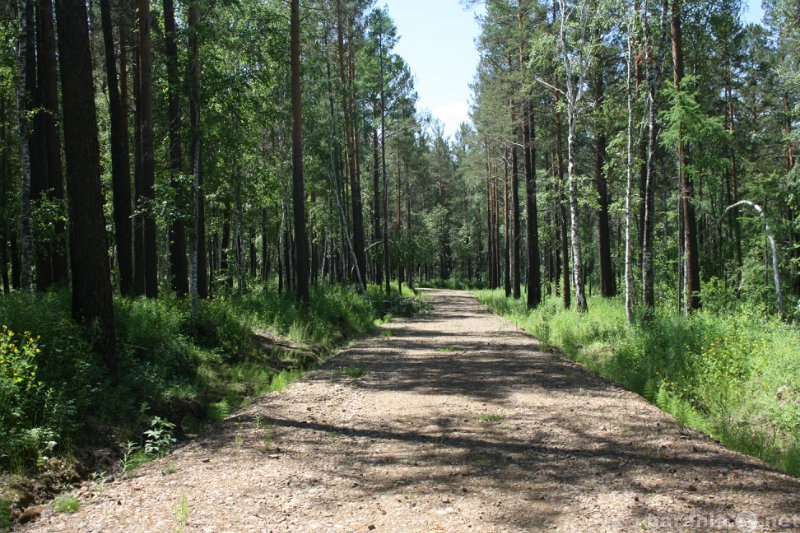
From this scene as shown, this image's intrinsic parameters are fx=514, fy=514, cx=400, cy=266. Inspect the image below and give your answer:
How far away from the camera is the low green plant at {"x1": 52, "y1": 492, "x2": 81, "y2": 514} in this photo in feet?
14.3

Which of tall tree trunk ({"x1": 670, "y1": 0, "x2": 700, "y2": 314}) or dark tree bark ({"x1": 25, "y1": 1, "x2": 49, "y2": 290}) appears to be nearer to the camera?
dark tree bark ({"x1": 25, "y1": 1, "x2": 49, "y2": 290})

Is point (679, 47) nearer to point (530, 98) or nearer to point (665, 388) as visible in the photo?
point (530, 98)

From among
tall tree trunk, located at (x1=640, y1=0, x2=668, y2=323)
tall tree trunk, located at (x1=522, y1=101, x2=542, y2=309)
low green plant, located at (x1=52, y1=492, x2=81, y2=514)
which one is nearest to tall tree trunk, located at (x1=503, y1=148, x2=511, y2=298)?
tall tree trunk, located at (x1=522, y1=101, x2=542, y2=309)

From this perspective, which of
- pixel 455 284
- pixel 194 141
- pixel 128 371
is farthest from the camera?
pixel 455 284

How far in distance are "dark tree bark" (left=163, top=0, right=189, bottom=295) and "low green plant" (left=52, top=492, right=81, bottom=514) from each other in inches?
261

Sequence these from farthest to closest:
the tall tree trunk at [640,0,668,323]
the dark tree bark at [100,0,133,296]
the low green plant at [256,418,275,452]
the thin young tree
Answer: the thin young tree, the dark tree bark at [100,0,133,296], the tall tree trunk at [640,0,668,323], the low green plant at [256,418,275,452]

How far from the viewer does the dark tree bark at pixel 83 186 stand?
7085 mm

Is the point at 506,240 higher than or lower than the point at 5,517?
higher

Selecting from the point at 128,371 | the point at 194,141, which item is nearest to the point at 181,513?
the point at 128,371

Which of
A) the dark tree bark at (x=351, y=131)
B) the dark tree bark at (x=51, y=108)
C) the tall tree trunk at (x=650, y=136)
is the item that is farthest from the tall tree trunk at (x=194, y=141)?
the dark tree bark at (x=351, y=131)

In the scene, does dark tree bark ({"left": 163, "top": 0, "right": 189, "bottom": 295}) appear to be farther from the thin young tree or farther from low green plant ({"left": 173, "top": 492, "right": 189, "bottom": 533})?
the thin young tree

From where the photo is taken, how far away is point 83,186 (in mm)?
7113

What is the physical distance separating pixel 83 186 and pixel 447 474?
614cm

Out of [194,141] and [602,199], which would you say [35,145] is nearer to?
[194,141]
